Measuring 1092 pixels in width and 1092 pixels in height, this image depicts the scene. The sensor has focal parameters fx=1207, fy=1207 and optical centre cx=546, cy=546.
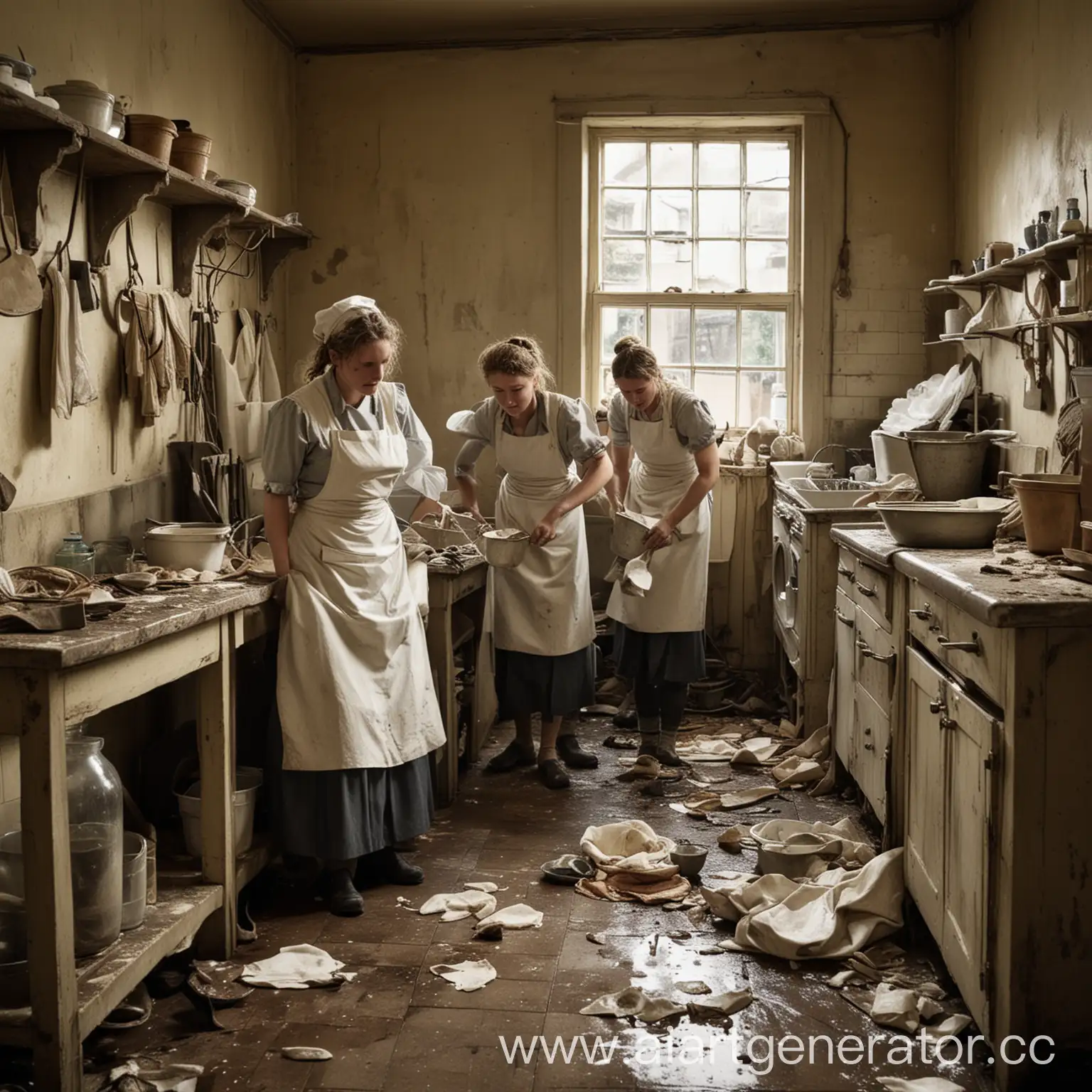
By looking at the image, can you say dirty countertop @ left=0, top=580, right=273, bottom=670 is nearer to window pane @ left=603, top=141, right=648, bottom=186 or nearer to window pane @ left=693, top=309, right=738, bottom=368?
window pane @ left=693, top=309, right=738, bottom=368

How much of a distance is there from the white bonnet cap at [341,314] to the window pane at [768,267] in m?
3.46

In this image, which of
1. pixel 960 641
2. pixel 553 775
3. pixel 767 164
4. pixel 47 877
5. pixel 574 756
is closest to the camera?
pixel 47 877

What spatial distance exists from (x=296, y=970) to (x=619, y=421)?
2.77 metres

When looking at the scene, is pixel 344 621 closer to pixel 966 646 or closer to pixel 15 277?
pixel 15 277

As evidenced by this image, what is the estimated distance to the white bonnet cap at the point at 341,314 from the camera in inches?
140

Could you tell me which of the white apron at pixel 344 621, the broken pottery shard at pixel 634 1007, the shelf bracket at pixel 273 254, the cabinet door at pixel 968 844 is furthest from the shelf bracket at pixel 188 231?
the cabinet door at pixel 968 844

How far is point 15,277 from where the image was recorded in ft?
11.1

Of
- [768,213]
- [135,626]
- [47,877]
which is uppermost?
[768,213]

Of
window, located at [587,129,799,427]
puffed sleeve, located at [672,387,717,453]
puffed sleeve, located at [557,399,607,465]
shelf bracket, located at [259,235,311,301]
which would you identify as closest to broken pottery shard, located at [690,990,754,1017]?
puffed sleeve, located at [557,399,607,465]

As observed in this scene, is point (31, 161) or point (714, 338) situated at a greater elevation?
point (31, 161)

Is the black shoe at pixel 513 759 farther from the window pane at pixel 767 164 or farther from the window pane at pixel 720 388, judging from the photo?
the window pane at pixel 767 164

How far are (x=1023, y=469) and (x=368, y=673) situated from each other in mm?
2765

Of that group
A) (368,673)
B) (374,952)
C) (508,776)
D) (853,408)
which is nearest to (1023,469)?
(853,408)

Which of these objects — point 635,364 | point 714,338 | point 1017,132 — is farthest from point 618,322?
point 1017,132
